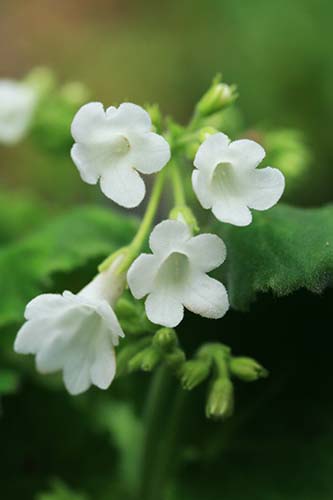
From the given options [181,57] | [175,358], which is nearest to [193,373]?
[175,358]

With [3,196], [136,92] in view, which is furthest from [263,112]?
[3,196]

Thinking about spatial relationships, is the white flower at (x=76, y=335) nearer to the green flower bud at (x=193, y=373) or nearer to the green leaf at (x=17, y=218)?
the green flower bud at (x=193, y=373)

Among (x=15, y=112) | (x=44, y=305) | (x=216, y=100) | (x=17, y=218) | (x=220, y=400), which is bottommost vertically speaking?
→ (x=220, y=400)

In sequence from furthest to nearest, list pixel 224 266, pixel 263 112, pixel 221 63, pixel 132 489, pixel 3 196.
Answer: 1. pixel 221 63
2. pixel 263 112
3. pixel 3 196
4. pixel 132 489
5. pixel 224 266

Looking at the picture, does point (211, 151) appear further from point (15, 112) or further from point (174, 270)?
point (15, 112)

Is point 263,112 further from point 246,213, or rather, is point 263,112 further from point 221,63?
point 246,213

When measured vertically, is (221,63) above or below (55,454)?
above
